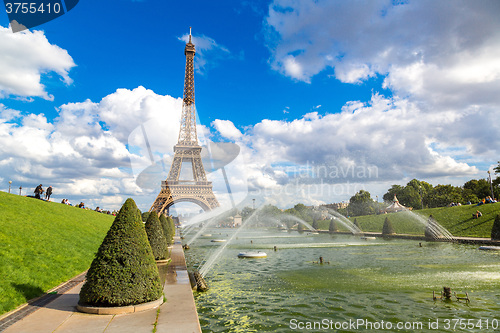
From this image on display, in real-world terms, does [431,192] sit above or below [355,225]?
above

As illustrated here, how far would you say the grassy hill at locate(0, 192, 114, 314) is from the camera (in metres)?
10.3

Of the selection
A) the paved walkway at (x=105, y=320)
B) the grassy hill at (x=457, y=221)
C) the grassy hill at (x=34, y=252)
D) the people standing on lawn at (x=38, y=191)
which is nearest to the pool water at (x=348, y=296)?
the paved walkway at (x=105, y=320)

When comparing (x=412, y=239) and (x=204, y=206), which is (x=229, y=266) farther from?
(x=204, y=206)

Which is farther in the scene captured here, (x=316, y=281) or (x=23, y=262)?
(x=316, y=281)

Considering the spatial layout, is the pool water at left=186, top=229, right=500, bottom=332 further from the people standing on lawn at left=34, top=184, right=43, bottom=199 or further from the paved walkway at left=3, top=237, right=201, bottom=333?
the people standing on lawn at left=34, top=184, right=43, bottom=199

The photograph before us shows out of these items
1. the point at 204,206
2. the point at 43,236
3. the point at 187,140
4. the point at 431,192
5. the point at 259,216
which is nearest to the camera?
the point at 43,236

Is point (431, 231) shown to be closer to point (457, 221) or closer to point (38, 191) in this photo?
point (457, 221)

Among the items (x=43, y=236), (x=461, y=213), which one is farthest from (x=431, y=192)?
(x=43, y=236)

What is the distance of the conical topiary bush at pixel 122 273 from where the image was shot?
27.9ft

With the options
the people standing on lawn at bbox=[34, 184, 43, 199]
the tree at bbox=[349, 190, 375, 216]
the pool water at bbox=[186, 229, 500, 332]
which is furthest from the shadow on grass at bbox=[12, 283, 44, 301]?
the tree at bbox=[349, 190, 375, 216]

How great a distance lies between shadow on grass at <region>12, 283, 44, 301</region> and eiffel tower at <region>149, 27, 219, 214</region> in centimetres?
5910

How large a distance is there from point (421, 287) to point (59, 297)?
14.7m

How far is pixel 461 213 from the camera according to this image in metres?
45.1

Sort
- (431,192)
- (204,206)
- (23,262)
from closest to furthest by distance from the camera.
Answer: (23,262) < (204,206) < (431,192)
